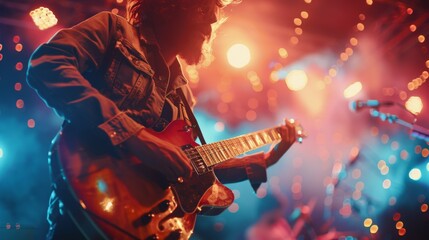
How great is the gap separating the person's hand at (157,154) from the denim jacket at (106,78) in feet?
0.21

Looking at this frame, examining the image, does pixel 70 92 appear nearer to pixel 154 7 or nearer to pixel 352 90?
pixel 154 7

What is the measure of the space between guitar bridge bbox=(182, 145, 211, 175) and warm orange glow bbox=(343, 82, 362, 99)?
322 inches

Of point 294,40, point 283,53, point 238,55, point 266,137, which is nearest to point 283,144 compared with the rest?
point 266,137

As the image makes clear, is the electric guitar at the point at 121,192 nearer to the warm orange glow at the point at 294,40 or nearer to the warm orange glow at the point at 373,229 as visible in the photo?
the warm orange glow at the point at 294,40

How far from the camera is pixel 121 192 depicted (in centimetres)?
179

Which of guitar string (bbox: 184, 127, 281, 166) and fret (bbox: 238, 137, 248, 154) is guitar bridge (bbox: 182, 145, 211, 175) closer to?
guitar string (bbox: 184, 127, 281, 166)

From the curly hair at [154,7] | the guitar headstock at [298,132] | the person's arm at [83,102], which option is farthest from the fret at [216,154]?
the guitar headstock at [298,132]

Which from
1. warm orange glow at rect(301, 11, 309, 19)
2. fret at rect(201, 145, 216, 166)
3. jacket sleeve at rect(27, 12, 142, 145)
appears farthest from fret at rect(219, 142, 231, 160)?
warm orange glow at rect(301, 11, 309, 19)

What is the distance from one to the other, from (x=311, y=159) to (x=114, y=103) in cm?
859

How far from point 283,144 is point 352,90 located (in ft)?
22.4

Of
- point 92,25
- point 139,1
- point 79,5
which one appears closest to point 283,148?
point 139,1

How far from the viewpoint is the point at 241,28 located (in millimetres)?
7883

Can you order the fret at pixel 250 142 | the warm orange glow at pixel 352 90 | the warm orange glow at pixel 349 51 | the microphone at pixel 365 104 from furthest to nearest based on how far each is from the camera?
the warm orange glow at pixel 352 90
the warm orange glow at pixel 349 51
the microphone at pixel 365 104
the fret at pixel 250 142

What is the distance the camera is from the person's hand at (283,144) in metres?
3.43
